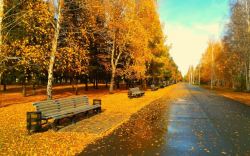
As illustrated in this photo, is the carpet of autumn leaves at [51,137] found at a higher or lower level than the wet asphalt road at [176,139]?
higher

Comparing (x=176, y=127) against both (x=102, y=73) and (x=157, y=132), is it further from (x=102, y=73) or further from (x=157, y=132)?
(x=102, y=73)

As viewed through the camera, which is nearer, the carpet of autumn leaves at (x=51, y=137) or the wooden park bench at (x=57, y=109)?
the carpet of autumn leaves at (x=51, y=137)

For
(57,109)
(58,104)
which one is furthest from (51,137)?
(58,104)

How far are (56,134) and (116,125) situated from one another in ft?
9.36

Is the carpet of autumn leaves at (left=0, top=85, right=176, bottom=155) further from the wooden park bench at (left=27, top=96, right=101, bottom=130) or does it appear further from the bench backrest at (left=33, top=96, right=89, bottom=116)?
the bench backrest at (left=33, top=96, right=89, bottom=116)

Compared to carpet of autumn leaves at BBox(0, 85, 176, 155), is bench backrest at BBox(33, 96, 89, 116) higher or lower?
higher

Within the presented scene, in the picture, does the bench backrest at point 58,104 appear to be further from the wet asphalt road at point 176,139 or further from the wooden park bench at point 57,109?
the wet asphalt road at point 176,139

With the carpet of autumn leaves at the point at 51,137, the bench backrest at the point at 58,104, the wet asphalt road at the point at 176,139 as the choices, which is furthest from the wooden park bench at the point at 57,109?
the wet asphalt road at the point at 176,139

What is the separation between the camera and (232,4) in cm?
4772

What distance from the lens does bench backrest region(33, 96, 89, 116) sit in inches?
431

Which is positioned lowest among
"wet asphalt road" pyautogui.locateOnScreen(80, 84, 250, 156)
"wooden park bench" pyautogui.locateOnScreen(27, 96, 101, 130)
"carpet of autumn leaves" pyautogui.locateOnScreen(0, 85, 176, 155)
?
"wet asphalt road" pyautogui.locateOnScreen(80, 84, 250, 156)

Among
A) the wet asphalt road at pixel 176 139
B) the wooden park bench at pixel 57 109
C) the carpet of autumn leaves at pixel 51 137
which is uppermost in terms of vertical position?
the wooden park bench at pixel 57 109

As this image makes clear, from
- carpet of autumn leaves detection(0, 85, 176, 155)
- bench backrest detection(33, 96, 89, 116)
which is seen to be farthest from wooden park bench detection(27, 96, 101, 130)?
carpet of autumn leaves detection(0, 85, 176, 155)

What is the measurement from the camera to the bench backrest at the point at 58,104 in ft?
35.9
